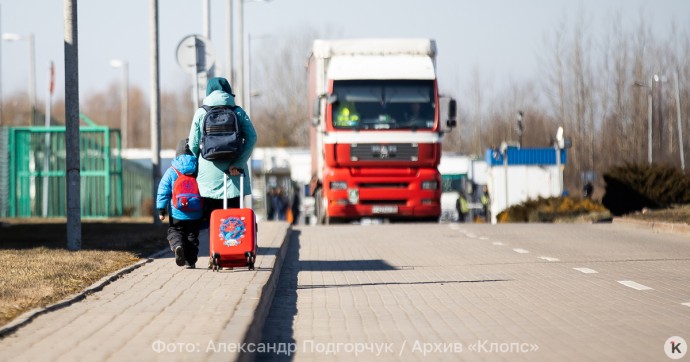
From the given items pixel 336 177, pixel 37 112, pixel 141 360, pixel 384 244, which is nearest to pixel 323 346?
pixel 141 360

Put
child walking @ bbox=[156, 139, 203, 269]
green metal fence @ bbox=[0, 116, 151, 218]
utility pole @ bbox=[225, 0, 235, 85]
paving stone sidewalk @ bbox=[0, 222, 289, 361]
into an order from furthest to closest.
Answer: utility pole @ bbox=[225, 0, 235, 85], green metal fence @ bbox=[0, 116, 151, 218], child walking @ bbox=[156, 139, 203, 269], paving stone sidewalk @ bbox=[0, 222, 289, 361]

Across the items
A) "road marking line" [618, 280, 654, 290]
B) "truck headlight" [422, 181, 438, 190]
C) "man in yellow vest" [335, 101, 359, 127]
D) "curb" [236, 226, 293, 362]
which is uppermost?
"man in yellow vest" [335, 101, 359, 127]

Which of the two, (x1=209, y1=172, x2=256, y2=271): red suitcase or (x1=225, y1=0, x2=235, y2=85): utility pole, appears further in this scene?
(x1=225, y1=0, x2=235, y2=85): utility pole

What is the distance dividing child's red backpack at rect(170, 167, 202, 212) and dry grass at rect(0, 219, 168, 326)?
1.02m

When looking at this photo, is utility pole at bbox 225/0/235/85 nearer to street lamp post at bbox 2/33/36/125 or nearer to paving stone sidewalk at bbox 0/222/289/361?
street lamp post at bbox 2/33/36/125

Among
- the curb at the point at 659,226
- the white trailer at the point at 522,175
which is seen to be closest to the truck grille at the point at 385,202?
the curb at the point at 659,226

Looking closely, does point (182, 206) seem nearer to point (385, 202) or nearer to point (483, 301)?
point (483, 301)

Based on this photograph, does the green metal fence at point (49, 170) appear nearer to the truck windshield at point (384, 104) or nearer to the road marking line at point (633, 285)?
the truck windshield at point (384, 104)

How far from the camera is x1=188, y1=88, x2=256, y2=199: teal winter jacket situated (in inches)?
534

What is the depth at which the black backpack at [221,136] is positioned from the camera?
1325cm

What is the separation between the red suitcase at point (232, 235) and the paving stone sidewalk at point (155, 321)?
0.61ft

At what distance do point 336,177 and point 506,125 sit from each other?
6727cm

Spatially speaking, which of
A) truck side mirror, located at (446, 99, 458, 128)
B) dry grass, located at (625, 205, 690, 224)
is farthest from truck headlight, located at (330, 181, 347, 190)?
dry grass, located at (625, 205, 690, 224)

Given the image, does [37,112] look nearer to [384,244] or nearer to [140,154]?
[384,244]
